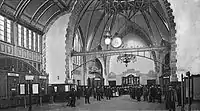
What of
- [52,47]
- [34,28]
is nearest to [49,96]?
[52,47]

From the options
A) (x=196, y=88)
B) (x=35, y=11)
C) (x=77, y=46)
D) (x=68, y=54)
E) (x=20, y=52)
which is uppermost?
(x=35, y=11)

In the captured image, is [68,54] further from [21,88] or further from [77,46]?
[77,46]

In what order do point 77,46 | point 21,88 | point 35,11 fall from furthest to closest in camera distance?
point 77,46, point 35,11, point 21,88

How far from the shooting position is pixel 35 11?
24688mm

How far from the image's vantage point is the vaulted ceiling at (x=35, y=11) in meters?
21.1

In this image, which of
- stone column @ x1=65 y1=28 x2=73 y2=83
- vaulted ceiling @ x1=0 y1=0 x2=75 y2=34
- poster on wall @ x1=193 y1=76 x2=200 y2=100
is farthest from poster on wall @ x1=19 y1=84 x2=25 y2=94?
poster on wall @ x1=193 y1=76 x2=200 y2=100

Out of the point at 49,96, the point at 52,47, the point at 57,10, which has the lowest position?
the point at 49,96

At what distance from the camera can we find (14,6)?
2159 cm

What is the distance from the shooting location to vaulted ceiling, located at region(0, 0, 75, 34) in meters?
21.1

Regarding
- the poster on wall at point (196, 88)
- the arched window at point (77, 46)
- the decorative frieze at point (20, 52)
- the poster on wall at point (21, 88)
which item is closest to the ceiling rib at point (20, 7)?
the decorative frieze at point (20, 52)

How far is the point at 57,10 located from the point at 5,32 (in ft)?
24.6

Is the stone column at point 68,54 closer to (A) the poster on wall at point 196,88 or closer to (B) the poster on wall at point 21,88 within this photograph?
(B) the poster on wall at point 21,88

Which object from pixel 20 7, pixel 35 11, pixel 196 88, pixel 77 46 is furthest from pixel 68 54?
pixel 196 88

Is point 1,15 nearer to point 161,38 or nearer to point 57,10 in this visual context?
point 57,10
